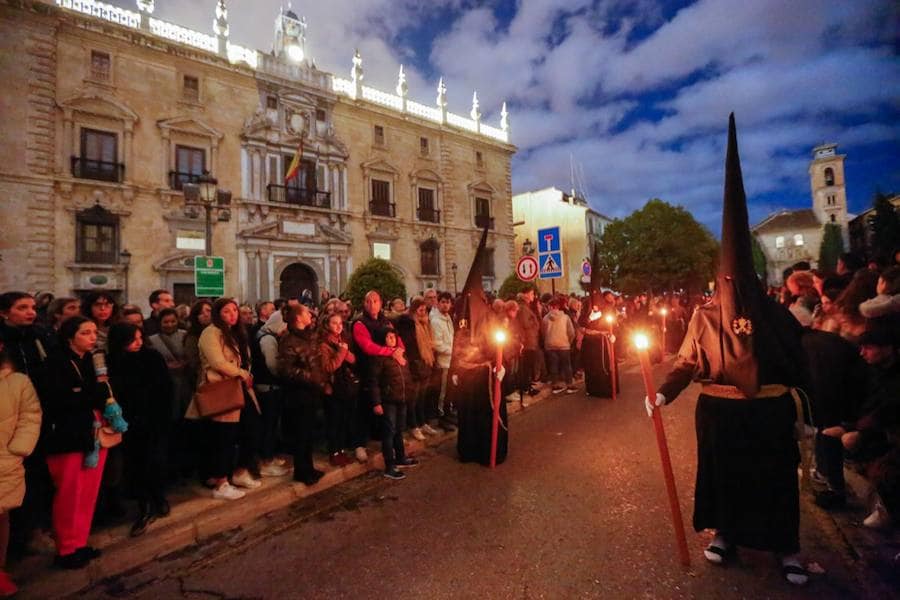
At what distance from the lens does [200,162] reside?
65.5ft

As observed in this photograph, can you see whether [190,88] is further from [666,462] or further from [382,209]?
[666,462]

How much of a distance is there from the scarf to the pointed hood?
3817mm

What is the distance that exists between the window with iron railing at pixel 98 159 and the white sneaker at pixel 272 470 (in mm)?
18414

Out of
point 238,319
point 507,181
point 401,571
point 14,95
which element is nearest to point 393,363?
point 238,319

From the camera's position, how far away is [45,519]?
3727mm

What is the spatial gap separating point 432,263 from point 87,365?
24287mm

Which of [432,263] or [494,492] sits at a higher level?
[432,263]

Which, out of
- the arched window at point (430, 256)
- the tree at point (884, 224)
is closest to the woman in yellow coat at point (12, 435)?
the arched window at point (430, 256)

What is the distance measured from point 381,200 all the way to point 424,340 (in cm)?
2074

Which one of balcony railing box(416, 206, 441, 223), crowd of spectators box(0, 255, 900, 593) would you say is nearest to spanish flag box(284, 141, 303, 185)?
balcony railing box(416, 206, 441, 223)

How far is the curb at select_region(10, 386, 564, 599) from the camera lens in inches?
120

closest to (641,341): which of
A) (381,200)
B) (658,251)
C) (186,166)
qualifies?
(186,166)

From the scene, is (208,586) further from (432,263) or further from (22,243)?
(432,263)

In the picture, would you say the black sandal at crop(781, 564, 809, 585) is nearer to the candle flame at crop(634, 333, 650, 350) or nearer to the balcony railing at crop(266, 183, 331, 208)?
the candle flame at crop(634, 333, 650, 350)
